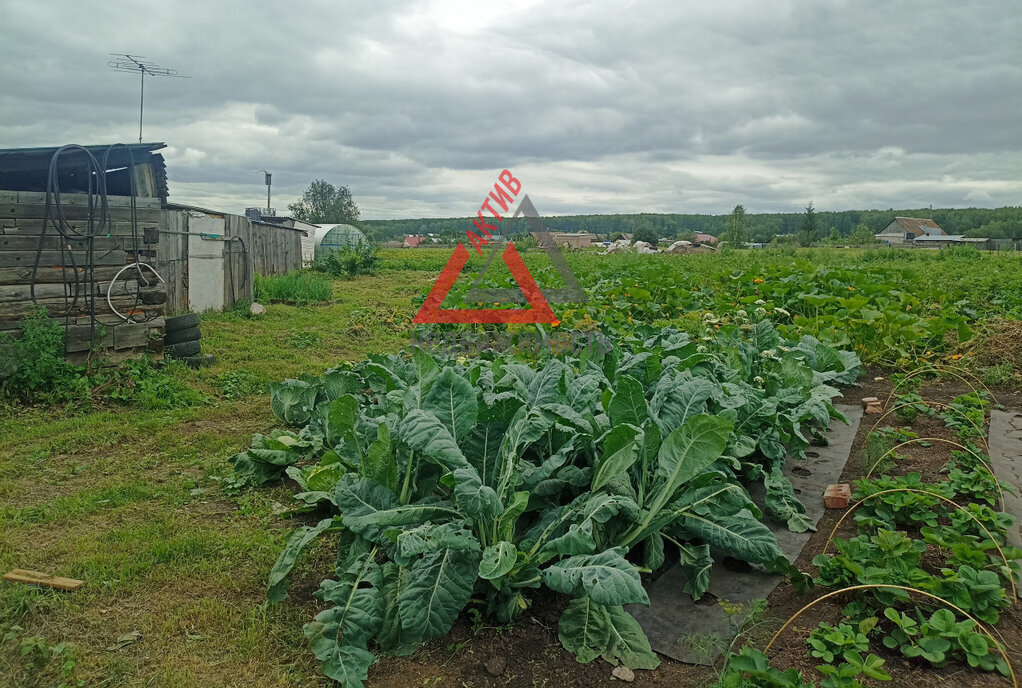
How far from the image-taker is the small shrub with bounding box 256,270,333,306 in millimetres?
13602

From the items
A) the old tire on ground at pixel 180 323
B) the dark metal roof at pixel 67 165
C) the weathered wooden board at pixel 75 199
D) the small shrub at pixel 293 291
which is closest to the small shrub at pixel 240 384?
the old tire on ground at pixel 180 323

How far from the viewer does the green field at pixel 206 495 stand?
7.82ft

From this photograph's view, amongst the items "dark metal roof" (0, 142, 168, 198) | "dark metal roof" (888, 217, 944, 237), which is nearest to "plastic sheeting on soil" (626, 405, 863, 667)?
"dark metal roof" (0, 142, 168, 198)

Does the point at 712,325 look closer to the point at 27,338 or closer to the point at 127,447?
the point at 127,447

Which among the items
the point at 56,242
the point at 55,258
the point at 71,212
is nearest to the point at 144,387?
the point at 55,258

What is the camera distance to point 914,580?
2234mm

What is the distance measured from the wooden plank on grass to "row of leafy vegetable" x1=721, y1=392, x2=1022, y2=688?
8.89 feet

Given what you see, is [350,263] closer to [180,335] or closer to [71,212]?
[180,335]

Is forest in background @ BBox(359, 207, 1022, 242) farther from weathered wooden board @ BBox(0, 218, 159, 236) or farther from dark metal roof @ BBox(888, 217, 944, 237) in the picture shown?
weathered wooden board @ BBox(0, 218, 159, 236)

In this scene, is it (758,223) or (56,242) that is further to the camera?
(758,223)

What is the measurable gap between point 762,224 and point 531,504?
2785 inches

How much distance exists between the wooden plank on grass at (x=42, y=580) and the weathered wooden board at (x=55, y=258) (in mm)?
4249

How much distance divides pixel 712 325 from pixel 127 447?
17.8 ft

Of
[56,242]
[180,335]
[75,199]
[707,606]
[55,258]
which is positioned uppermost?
[75,199]
